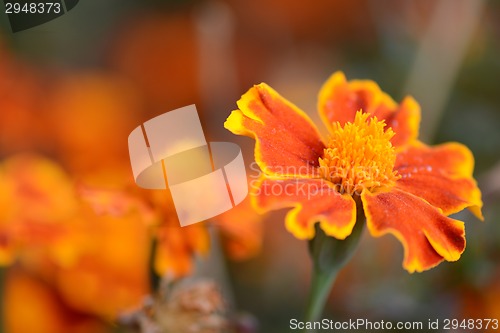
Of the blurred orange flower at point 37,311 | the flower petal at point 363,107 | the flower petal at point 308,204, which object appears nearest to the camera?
the flower petal at point 308,204

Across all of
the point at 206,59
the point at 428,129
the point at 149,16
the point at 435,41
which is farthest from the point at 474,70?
the point at 149,16

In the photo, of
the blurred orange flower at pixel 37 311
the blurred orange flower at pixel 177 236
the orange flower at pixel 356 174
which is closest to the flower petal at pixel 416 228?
the orange flower at pixel 356 174

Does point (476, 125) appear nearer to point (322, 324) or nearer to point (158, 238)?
point (322, 324)

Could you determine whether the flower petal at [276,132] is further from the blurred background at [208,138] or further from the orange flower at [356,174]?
the blurred background at [208,138]

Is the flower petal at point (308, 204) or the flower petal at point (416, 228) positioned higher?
the flower petal at point (308, 204)

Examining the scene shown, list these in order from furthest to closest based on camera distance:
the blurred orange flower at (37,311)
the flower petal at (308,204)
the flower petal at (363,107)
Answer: the blurred orange flower at (37,311) → the flower petal at (363,107) → the flower petal at (308,204)

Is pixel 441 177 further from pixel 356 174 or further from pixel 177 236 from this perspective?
pixel 177 236
